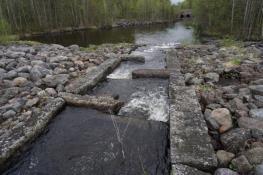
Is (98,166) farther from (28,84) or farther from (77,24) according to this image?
(77,24)

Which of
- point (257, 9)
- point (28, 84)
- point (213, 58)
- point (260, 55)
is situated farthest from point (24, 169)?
point (257, 9)

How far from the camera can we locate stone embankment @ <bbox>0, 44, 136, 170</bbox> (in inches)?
134

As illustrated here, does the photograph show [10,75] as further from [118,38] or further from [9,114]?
[118,38]

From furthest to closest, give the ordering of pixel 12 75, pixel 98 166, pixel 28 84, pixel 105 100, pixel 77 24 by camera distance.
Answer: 1. pixel 77 24
2. pixel 12 75
3. pixel 28 84
4. pixel 105 100
5. pixel 98 166

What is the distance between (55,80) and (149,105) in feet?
9.22

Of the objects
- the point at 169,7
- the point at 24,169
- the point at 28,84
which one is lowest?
the point at 24,169

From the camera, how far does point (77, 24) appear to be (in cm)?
3219

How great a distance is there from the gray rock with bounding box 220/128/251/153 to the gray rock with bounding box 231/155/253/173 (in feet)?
1.05

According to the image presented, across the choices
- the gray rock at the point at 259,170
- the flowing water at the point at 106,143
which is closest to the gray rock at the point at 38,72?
the flowing water at the point at 106,143

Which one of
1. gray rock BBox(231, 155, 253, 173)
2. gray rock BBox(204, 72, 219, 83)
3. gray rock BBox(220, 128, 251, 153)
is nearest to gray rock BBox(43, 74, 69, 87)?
gray rock BBox(204, 72, 219, 83)

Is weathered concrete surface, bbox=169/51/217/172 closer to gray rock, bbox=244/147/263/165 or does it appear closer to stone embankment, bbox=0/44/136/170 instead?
gray rock, bbox=244/147/263/165

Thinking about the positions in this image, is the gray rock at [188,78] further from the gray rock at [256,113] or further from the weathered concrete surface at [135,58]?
the weathered concrete surface at [135,58]

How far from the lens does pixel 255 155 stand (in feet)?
8.71

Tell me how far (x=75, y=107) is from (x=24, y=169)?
5.92ft
